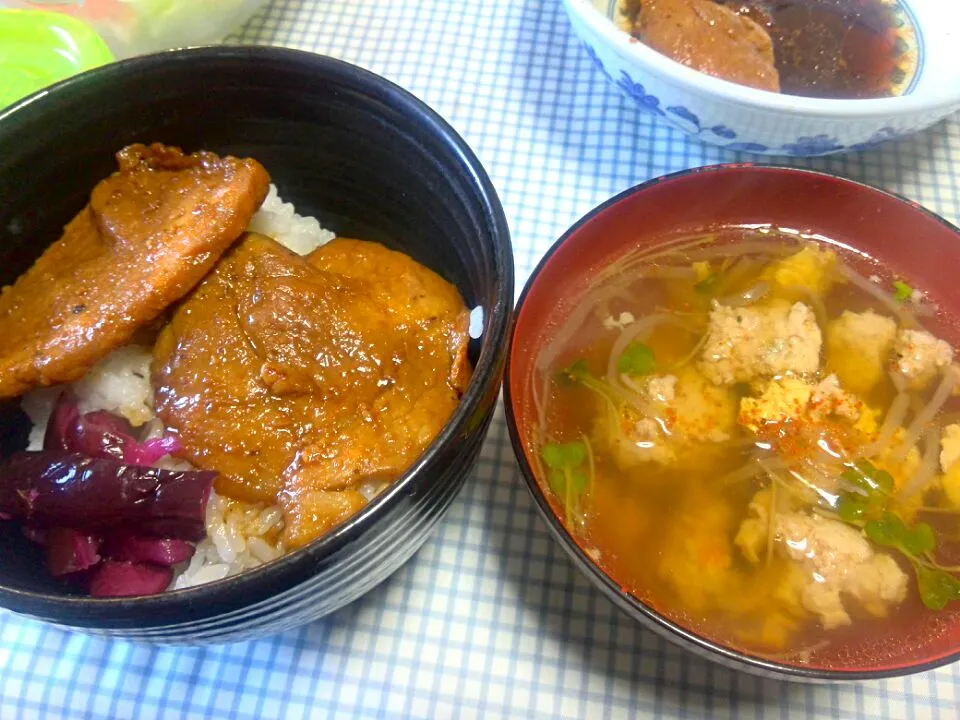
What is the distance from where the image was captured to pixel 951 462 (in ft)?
3.59

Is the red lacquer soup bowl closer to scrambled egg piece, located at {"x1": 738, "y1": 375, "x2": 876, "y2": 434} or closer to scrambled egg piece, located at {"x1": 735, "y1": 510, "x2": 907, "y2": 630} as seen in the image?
scrambled egg piece, located at {"x1": 735, "y1": 510, "x2": 907, "y2": 630}

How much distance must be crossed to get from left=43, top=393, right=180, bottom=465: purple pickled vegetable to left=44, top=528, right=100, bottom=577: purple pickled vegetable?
106 mm

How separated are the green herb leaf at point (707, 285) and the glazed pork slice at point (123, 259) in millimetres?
732

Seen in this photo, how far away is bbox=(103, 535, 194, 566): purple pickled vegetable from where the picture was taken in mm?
937

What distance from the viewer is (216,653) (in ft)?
3.43

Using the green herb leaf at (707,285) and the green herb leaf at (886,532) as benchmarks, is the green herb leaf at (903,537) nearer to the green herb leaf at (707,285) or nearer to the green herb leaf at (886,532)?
the green herb leaf at (886,532)

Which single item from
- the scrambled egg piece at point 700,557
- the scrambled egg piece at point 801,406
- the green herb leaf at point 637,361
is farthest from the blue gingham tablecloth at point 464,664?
the scrambled egg piece at point 801,406

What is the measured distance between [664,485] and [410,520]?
17.9 inches

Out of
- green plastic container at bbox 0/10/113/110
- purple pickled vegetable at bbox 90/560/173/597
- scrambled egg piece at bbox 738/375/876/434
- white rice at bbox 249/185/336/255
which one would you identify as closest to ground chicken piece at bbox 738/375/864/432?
scrambled egg piece at bbox 738/375/876/434

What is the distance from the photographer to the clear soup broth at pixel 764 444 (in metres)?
1.00

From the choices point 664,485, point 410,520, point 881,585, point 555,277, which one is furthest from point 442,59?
point 881,585

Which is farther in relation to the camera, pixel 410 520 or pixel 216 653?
pixel 216 653

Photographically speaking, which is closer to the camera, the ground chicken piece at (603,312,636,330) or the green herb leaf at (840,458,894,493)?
the green herb leaf at (840,458,894,493)

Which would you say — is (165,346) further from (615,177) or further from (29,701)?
(615,177)
